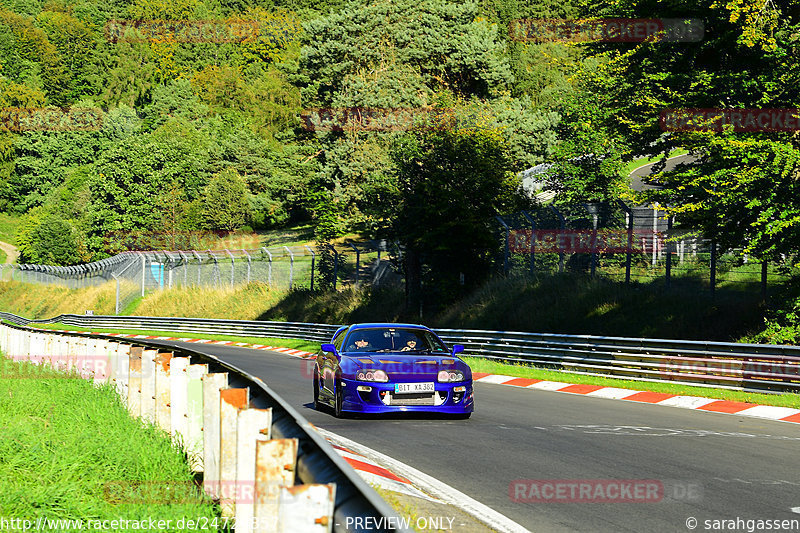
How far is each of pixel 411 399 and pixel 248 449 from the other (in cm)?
784

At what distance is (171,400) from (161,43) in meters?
161

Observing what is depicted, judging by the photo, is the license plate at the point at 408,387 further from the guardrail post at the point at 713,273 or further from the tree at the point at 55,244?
the tree at the point at 55,244

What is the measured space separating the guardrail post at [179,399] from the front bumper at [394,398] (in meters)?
4.83

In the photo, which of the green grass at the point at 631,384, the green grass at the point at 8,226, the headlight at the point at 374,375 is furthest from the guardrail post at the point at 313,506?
the green grass at the point at 8,226

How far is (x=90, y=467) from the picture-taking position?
7379 mm

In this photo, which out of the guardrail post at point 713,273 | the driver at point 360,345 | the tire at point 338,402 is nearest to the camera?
the tire at point 338,402

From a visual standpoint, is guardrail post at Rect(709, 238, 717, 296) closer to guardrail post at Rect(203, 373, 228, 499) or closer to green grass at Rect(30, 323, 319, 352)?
green grass at Rect(30, 323, 319, 352)

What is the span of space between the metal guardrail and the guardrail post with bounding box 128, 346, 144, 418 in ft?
39.3

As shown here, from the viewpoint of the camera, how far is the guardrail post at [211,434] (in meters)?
6.14

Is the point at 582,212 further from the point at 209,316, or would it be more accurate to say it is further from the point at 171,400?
the point at 209,316

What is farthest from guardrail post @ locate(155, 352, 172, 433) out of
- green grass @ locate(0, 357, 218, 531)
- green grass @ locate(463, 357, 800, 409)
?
green grass @ locate(463, 357, 800, 409)

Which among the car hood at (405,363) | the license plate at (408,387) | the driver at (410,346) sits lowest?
the license plate at (408,387)

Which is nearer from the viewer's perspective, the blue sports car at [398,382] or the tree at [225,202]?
the blue sports car at [398,382]

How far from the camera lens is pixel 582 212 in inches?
1109
